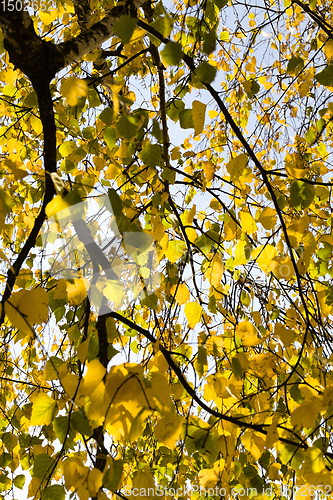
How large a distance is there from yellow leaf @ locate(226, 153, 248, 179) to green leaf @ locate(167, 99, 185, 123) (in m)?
0.39

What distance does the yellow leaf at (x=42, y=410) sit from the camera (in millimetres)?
815

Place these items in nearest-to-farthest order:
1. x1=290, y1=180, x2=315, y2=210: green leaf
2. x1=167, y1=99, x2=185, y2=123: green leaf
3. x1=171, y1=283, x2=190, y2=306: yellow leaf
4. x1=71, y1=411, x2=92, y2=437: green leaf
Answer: x1=71, y1=411, x2=92, y2=437: green leaf, x1=290, y1=180, x2=315, y2=210: green leaf, x1=171, y1=283, x2=190, y2=306: yellow leaf, x1=167, y1=99, x2=185, y2=123: green leaf

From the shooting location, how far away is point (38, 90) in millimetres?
1098

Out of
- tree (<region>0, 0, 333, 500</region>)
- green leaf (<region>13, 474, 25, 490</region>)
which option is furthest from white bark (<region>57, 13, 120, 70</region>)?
green leaf (<region>13, 474, 25, 490</region>)

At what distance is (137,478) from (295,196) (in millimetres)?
838

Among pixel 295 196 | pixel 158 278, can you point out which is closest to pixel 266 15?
pixel 295 196

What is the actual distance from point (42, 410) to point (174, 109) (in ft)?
3.83

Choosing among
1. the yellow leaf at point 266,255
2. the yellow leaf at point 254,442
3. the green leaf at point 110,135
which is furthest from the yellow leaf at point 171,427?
the green leaf at point 110,135

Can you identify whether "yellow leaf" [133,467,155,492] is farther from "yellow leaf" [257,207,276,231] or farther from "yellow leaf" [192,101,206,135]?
"yellow leaf" [192,101,206,135]

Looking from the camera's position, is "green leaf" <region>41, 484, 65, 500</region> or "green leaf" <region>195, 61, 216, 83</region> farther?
"green leaf" <region>41, 484, 65, 500</region>

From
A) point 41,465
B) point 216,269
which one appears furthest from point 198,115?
point 41,465

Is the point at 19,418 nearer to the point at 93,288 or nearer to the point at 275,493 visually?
the point at 93,288

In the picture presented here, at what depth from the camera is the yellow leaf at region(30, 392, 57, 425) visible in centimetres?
82

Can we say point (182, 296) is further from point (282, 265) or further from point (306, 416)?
point (306, 416)
